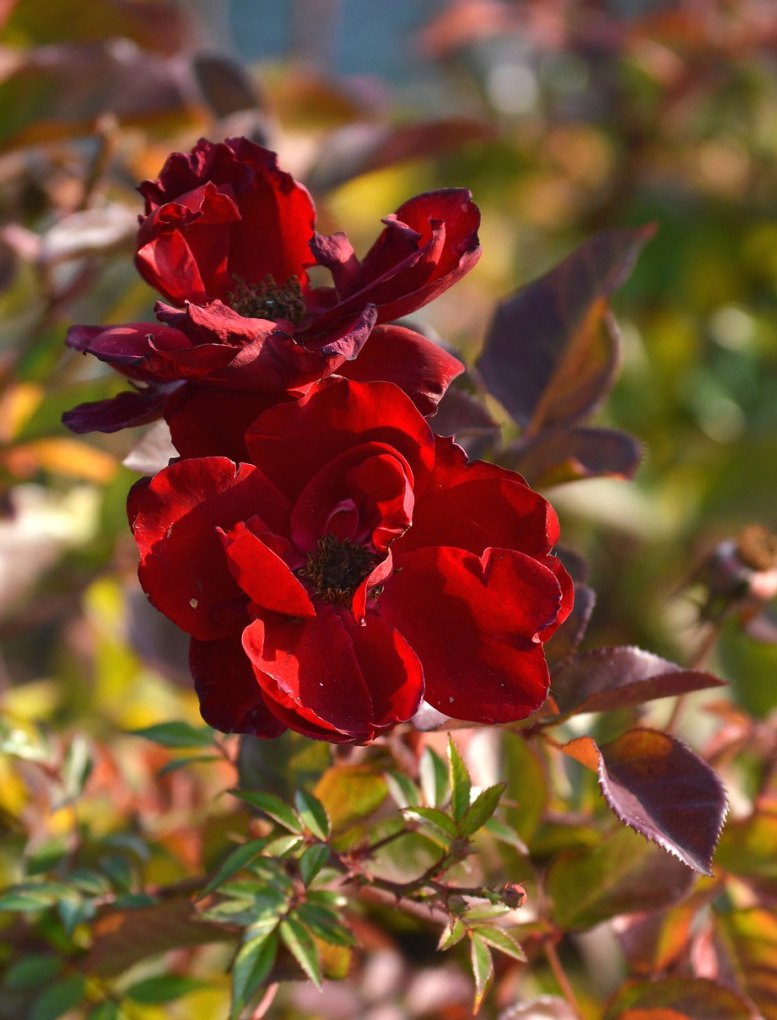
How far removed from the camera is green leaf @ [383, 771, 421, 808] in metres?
0.53

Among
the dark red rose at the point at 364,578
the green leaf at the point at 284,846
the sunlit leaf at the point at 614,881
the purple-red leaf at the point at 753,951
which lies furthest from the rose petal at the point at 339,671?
the purple-red leaf at the point at 753,951

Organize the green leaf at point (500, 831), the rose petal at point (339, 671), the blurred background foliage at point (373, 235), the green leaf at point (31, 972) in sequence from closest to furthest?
the rose petal at point (339, 671) → the green leaf at point (500, 831) → the green leaf at point (31, 972) → the blurred background foliage at point (373, 235)

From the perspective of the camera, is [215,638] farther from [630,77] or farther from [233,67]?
[630,77]

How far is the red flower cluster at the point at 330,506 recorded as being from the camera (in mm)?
419

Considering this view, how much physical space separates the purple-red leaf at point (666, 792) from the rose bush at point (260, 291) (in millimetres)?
191

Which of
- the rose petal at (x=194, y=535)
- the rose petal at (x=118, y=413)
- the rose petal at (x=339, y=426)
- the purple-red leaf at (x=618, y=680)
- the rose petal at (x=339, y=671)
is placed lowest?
the purple-red leaf at (x=618, y=680)

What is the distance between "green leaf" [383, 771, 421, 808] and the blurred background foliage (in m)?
0.20

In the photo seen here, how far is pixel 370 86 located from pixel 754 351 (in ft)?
2.11

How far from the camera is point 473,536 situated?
1.47 feet

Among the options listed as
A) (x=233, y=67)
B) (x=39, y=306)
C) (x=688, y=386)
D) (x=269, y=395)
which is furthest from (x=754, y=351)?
(x=269, y=395)

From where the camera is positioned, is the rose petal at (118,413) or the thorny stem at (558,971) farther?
the thorny stem at (558,971)

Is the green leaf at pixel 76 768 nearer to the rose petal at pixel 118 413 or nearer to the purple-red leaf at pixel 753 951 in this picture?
the rose petal at pixel 118 413

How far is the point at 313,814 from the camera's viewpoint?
50 centimetres

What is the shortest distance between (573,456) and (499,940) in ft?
0.87
